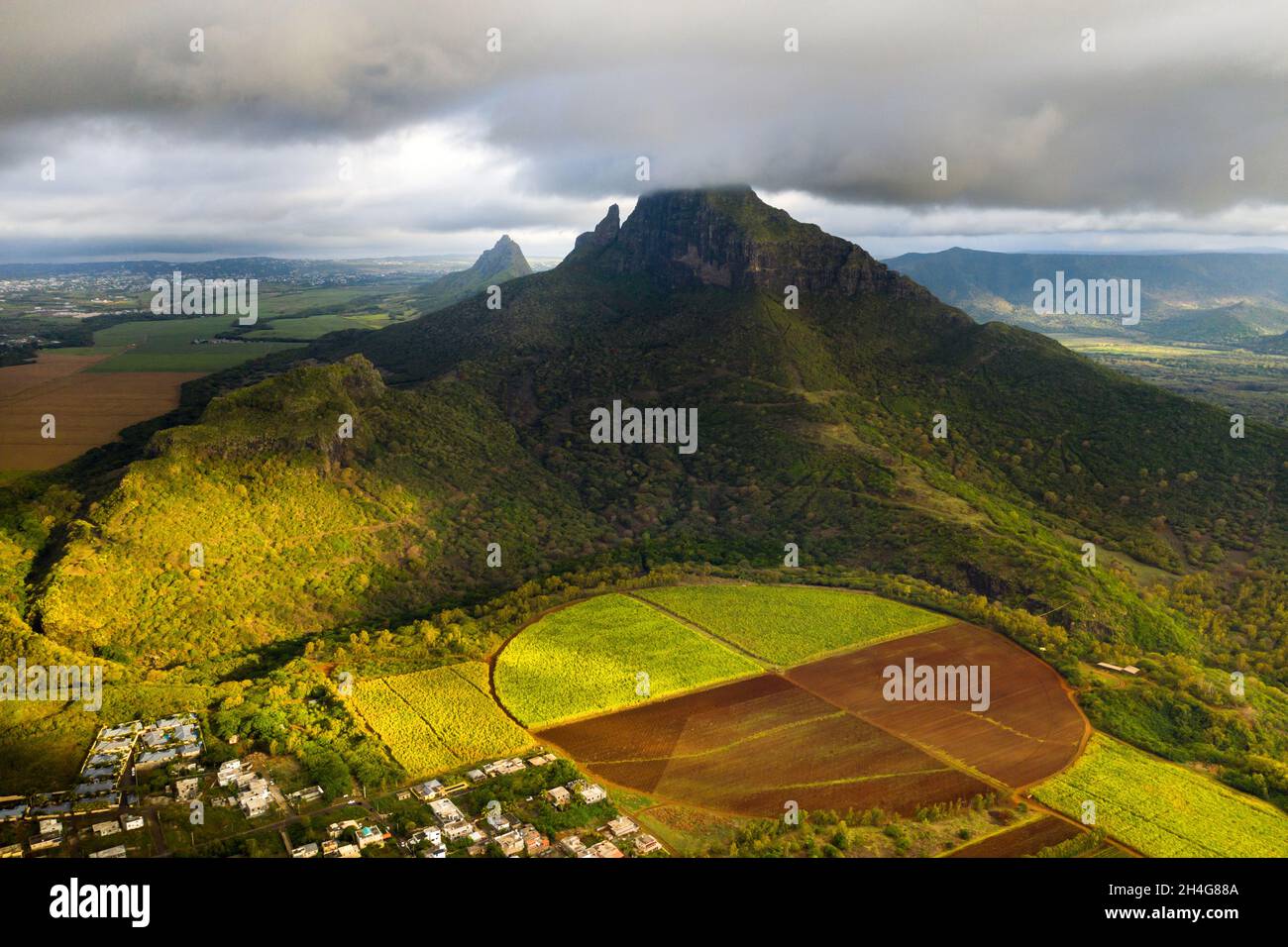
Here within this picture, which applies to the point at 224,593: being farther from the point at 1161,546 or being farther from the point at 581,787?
the point at 1161,546

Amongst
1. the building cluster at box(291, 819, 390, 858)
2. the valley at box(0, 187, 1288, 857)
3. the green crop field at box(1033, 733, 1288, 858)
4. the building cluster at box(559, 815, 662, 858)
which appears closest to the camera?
the building cluster at box(291, 819, 390, 858)

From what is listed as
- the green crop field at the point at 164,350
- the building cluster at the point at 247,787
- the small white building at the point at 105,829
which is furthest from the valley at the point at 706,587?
the green crop field at the point at 164,350

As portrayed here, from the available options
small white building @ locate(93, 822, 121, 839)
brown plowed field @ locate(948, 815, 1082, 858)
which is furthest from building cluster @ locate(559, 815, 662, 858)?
small white building @ locate(93, 822, 121, 839)

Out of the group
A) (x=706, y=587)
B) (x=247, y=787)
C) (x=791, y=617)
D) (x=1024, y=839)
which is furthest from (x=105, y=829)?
(x=791, y=617)

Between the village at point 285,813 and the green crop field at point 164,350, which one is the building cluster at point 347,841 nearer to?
the village at point 285,813

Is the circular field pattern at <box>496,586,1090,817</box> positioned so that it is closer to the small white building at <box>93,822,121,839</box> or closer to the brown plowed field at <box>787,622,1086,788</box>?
the brown plowed field at <box>787,622,1086,788</box>

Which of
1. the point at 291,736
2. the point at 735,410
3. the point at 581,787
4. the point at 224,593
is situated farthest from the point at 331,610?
the point at 735,410
